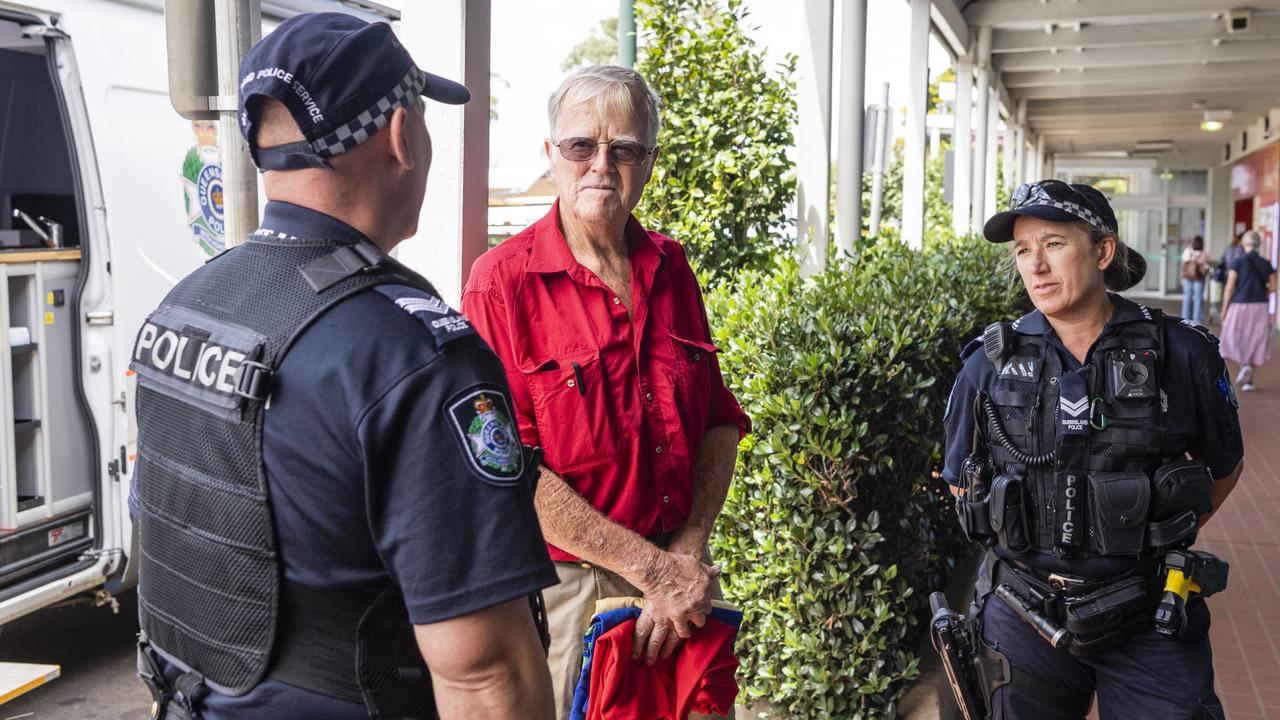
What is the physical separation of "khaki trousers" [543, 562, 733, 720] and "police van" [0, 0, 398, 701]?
10.2 feet

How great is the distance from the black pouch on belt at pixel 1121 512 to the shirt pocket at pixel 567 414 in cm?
128

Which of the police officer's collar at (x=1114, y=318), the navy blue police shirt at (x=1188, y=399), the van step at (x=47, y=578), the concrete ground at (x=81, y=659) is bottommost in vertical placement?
the concrete ground at (x=81, y=659)

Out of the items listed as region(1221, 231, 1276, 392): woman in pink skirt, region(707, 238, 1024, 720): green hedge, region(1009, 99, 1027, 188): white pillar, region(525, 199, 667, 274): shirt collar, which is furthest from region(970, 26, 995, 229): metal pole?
region(525, 199, 667, 274): shirt collar

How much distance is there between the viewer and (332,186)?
147 cm

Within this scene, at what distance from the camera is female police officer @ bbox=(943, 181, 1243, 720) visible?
275cm

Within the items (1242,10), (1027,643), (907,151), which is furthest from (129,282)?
(1242,10)

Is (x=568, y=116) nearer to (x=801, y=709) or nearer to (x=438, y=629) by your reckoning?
(x=438, y=629)

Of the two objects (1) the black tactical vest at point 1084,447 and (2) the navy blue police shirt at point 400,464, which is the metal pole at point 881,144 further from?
(2) the navy blue police shirt at point 400,464

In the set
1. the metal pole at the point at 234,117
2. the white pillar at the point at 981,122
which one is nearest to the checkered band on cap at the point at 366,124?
the metal pole at the point at 234,117

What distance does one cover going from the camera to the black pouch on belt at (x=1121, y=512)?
2740 millimetres

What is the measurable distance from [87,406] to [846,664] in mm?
3634

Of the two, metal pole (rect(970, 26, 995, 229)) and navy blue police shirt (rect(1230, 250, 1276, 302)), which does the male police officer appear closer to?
metal pole (rect(970, 26, 995, 229))

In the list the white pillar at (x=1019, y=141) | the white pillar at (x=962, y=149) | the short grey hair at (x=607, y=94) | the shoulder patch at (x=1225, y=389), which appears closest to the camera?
the short grey hair at (x=607, y=94)

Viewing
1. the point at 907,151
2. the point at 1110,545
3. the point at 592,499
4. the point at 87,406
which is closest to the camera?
the point at 592,499
